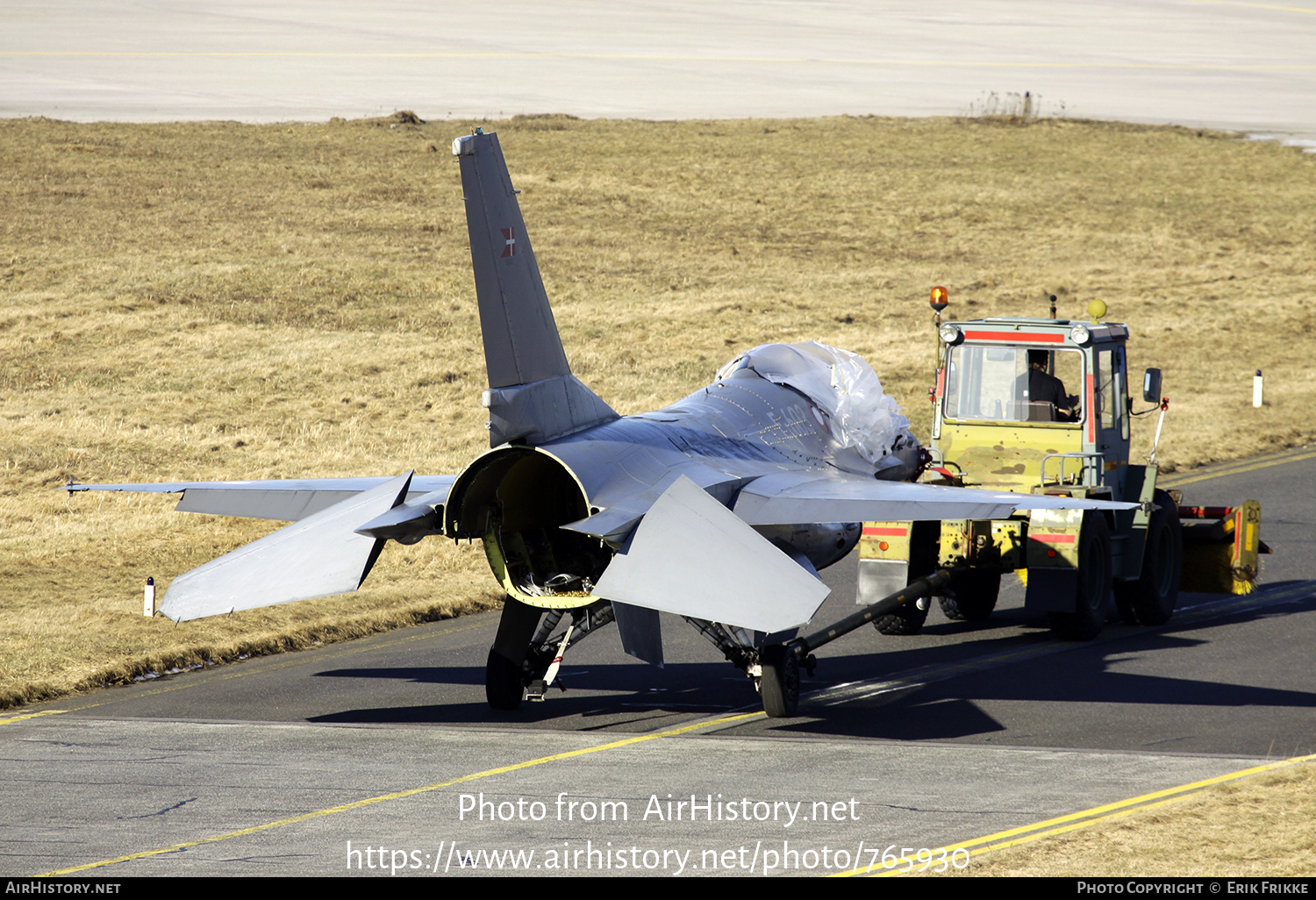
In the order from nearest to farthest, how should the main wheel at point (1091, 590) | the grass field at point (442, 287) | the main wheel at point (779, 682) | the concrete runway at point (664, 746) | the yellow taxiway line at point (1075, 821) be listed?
the yellow taxiway line at point (1075, 821), the concrete runway at point (664, 746), the main wheel at point (779, 682), the main wheel at point (1091, 590), the grass field at point (442, 287)

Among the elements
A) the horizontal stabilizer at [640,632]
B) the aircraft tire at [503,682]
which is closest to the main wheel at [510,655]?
the aircraft tire at [503,682]

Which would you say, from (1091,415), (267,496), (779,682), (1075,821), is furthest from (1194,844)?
(267,496)

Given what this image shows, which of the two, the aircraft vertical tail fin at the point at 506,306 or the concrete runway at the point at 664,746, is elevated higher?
the aircraft vertical tail fin at the point at 506,306

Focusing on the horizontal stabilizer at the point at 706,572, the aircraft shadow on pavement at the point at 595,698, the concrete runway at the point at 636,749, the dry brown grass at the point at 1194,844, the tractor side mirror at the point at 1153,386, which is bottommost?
the aircraft shadow on pavement at the point at 595,698

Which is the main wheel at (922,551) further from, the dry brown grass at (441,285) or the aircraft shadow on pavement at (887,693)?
the dry brown grass at (441,285)

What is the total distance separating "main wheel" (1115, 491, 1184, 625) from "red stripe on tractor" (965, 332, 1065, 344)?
242 cm

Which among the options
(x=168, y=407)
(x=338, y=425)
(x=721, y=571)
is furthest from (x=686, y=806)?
(x=168, y=407)

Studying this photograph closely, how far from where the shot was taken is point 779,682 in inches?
542

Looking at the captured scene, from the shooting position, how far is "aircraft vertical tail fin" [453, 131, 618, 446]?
12.3 m

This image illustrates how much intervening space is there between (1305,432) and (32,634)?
82.0 ft

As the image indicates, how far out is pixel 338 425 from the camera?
3019cm

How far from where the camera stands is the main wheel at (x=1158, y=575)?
1780 cm

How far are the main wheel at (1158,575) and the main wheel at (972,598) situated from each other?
1.56 meters

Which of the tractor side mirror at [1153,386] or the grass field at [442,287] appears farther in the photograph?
the grass field at [442,287]
